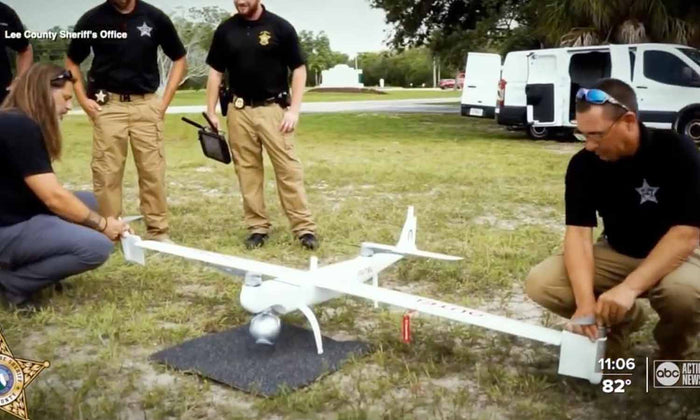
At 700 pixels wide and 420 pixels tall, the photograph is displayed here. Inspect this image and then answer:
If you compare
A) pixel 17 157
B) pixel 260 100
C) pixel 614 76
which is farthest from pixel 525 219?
pixel 614 76

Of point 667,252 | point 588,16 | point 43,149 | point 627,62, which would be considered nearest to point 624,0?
point 588,16

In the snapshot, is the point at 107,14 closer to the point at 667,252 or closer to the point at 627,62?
the point at 667,252

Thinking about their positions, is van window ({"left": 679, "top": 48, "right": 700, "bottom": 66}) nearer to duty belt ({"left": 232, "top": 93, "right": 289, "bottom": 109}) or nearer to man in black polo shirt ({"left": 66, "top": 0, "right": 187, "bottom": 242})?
duty belt ({"left": 232, "top": 93, "right": 289, "bottom": 109})

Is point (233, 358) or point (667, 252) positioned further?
point (233, 358)

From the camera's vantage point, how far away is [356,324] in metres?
2.56

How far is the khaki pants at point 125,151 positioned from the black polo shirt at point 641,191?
7.51ft

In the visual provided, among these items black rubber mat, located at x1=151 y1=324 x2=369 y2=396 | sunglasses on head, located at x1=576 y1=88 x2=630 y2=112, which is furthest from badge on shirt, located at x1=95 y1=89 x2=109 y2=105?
sunglasses on head, located at x1=576 y1=88 x2=630 y2=112

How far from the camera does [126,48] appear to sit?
3424mm

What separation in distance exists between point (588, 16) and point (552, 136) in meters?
5.18

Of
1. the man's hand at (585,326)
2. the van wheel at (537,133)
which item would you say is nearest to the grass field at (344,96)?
the man's hand at (585,326)

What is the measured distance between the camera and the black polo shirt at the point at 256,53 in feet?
11.5

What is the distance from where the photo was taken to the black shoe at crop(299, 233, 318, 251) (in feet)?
12.0

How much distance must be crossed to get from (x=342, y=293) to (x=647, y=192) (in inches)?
39.4

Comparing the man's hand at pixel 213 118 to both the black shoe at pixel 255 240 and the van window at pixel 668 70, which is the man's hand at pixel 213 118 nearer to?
the black shoe at pixel 255 240
